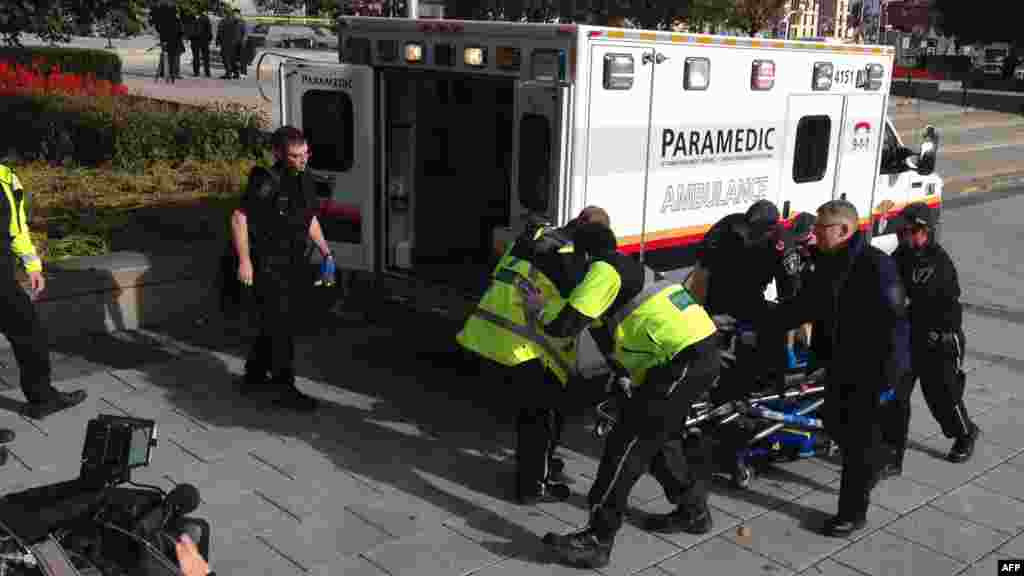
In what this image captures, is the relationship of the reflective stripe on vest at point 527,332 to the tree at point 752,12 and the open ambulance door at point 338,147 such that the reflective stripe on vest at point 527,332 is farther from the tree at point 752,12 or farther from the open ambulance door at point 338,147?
the tree at point 752,12

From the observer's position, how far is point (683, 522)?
5.33m

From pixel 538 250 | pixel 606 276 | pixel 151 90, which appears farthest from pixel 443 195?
pixel 151 90

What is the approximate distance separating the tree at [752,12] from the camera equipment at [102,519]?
25136 millimetres

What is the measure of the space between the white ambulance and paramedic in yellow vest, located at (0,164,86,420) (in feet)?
6.94

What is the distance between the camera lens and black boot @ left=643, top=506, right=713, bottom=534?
17.5ft

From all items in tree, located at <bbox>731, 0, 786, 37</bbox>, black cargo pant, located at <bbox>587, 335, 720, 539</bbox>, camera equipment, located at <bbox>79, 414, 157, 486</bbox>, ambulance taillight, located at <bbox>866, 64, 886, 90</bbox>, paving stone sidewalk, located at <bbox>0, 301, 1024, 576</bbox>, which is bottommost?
paving stone sidewalk, located at <bbox>0, 301, 1024, 576</bbox>

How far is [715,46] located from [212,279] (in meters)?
4.52

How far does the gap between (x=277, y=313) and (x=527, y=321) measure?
2165 millimetres

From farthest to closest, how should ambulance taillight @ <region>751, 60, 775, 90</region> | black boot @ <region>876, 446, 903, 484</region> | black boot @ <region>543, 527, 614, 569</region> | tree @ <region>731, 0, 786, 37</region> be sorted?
tree @ <region>731, 0, 786, 37</region>
ambulance taillight @ <region>751, 60, 775, 90</region>
black boot @ <region>876, 446, 903, 484</region>
black boot @ <region>543, 527, 614, 569</region>

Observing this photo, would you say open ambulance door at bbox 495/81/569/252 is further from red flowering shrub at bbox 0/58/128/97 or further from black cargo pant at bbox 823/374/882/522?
red flowering shrub at bbox 0/58/128/97

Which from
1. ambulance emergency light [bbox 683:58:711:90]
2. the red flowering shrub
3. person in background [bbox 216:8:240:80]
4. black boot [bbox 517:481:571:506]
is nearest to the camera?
black boot [bbox 517:481:571:506]

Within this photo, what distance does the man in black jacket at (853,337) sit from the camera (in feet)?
16.6

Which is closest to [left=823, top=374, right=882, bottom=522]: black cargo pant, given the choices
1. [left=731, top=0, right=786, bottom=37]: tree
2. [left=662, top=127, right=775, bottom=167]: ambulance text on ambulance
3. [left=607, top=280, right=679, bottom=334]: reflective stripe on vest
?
[left=607, top=280, right=679, bottom=334]: reflective stripe on vest

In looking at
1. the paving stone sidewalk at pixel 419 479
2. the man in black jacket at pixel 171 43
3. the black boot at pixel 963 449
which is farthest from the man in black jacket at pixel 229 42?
the black boot at pixel 963 449
